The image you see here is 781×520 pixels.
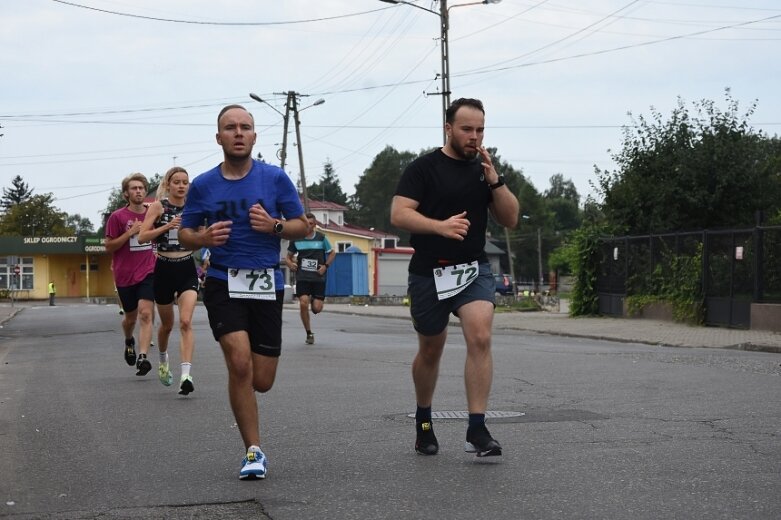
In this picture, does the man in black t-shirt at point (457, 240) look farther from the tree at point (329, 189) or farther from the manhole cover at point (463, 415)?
the tree at point (329, 189)

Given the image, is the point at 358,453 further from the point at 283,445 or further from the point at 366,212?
the point at 366,212

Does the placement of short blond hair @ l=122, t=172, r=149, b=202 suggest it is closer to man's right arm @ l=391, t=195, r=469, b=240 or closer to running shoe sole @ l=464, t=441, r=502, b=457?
man's right arm @ l=391, t=195, r=469, b=240

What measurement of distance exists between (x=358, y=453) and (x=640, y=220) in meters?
26.0

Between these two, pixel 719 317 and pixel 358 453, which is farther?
pixel 719 317

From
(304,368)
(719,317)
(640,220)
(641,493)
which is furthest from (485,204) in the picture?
(640,220)

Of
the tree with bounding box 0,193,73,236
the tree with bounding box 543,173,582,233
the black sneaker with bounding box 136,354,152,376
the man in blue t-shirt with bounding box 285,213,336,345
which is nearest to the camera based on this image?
the black sneaker with bounding box 136,354,152,376

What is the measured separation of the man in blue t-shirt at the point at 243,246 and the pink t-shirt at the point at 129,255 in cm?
557

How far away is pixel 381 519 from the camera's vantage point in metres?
4.84

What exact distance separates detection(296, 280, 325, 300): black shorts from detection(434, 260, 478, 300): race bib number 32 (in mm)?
10562

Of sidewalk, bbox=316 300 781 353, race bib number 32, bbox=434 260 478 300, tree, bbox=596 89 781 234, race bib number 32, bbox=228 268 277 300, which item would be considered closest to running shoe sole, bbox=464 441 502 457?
race bib number 32, bbox=434 260 478 300

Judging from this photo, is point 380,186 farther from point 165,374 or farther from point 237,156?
point 237,156

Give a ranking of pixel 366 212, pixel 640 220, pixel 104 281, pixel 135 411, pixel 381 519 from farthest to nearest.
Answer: pixel 366 212 → pixel 104 281 → pixel 640 220 → pixel 135 411 → pixel 381 519

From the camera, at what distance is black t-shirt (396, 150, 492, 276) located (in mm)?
6500

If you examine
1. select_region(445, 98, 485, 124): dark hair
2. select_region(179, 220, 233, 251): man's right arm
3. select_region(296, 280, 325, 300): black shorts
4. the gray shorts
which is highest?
select_region(445, 98, 485, 124): dark hair
